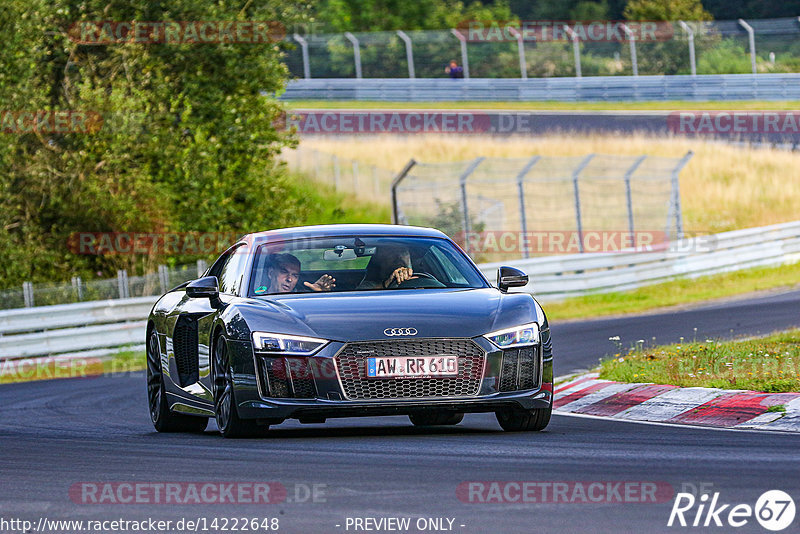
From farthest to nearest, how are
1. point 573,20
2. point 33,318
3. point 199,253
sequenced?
point 573,20
point 199,253
point 33,318

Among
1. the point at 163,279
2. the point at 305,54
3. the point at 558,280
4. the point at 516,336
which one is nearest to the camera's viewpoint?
the point at 516,336

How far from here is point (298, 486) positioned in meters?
7.09

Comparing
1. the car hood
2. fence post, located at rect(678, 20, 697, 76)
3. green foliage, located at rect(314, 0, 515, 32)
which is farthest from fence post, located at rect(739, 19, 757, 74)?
the car hood

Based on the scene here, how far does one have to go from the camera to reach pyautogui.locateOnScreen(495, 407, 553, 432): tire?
9.70m

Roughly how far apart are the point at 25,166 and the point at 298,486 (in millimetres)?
21517

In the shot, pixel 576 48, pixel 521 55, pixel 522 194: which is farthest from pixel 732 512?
pixel 521 55

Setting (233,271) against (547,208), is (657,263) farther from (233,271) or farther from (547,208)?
(233,271)

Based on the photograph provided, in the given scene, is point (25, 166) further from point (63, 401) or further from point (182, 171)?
point (63, 401)

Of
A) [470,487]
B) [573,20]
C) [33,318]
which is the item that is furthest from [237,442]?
[573,20]

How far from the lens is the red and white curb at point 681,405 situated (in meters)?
9.76

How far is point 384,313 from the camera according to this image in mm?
9242

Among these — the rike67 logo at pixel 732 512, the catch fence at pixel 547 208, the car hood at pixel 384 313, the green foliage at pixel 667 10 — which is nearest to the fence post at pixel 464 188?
the catch fence at pixel 547 208

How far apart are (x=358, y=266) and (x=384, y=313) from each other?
1.09 metres

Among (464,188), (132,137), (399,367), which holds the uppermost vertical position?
(399,367)
